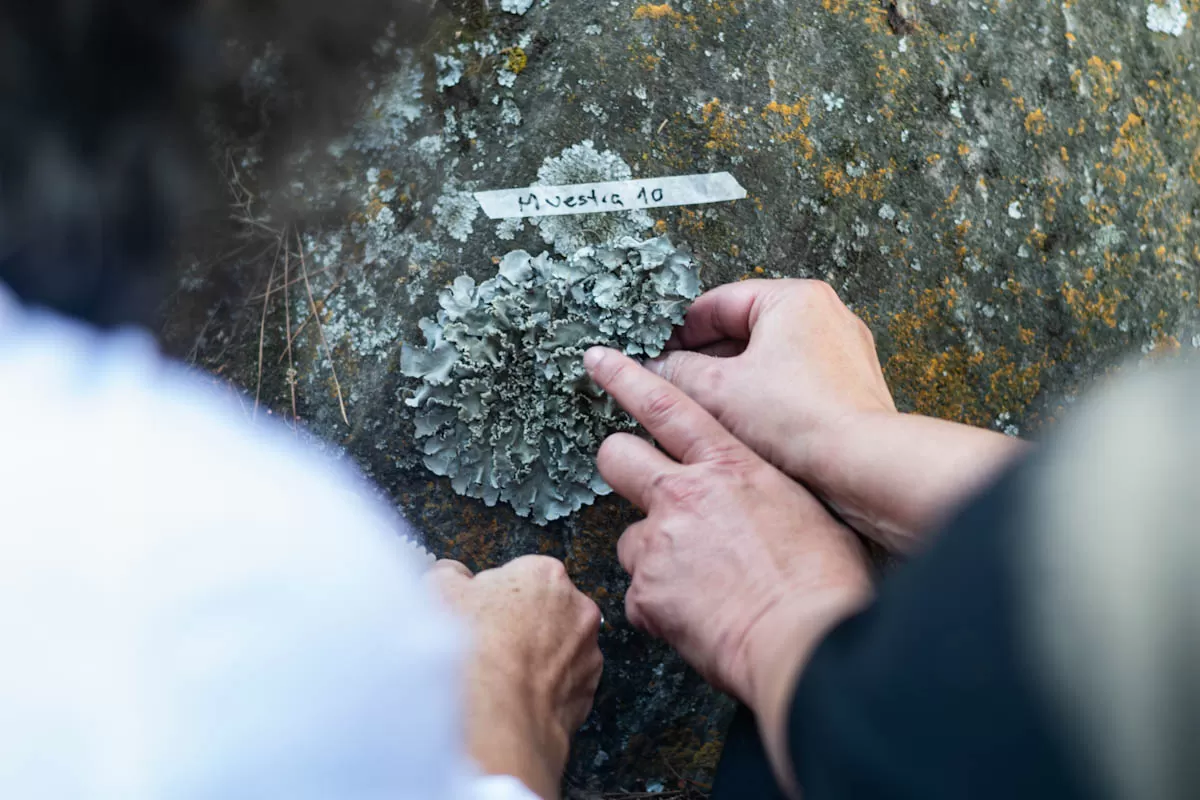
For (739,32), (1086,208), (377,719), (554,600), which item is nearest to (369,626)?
(377,719)

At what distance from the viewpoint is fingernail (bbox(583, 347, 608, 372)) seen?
169cm

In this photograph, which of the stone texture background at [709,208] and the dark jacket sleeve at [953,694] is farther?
the stone texture background at [709,208]

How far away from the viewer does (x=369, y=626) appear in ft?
3.43

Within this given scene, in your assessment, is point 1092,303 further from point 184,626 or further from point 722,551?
point 184,626

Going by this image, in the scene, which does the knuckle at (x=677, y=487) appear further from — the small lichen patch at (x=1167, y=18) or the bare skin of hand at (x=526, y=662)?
the small lichen patch at (x=1167, y=18)

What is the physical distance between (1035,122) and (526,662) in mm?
1853

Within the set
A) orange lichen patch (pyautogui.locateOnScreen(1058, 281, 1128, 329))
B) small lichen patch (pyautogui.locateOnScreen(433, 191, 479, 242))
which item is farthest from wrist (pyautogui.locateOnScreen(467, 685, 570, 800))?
orange lichen patch (pyautogui.locateOnScreen(1058, 281, 1128, 329))

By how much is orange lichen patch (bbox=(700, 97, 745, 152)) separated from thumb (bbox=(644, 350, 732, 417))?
1.75 ft

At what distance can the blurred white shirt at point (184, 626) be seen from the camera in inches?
Answer: 34.2

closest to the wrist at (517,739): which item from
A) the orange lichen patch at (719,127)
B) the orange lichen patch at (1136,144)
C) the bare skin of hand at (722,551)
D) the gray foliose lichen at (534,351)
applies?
the bare skin of hand at (722,551)

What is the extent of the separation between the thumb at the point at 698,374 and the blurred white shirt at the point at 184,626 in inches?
31.6

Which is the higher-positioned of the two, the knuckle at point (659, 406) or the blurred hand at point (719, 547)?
the knuckle at point (659, 406)

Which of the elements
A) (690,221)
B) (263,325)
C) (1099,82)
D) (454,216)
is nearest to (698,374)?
(690,221)

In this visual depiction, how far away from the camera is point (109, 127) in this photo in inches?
50.5
